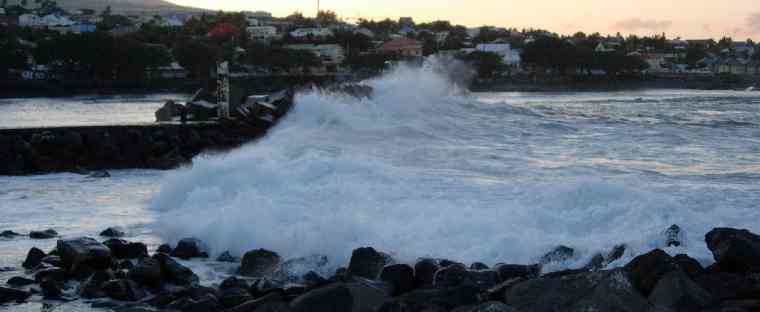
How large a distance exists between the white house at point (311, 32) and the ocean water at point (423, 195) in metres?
85.8

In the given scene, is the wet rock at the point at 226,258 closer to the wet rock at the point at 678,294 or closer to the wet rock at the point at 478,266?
the wet rock at the point at 478,266

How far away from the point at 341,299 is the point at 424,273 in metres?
1.25

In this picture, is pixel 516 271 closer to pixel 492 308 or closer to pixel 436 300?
pixel 436 300

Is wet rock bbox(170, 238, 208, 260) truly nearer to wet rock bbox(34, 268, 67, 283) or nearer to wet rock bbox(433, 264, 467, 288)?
wet rock bbox(34, 268, 67, 283)

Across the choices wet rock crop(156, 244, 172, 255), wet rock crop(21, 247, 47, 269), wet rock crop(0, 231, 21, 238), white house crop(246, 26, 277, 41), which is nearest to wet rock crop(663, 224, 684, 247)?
wet rock crop(156, 244, 172, 255)

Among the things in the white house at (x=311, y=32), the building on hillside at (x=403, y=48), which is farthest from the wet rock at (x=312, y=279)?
the white house at (x=311, y=32)

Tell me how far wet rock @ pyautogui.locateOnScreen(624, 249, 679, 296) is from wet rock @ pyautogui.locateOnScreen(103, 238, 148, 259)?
468cm

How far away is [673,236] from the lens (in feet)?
27.9

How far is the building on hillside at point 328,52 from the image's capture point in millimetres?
86194

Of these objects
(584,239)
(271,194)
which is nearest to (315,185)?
(271,194)

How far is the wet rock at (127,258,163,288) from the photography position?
8.28m

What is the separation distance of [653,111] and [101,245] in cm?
2700

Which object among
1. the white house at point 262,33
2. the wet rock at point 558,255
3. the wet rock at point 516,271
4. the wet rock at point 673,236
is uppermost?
the white house at point 262,33

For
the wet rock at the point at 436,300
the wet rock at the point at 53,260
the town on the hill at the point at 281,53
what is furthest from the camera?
the town on the hill at the point at 281,53
